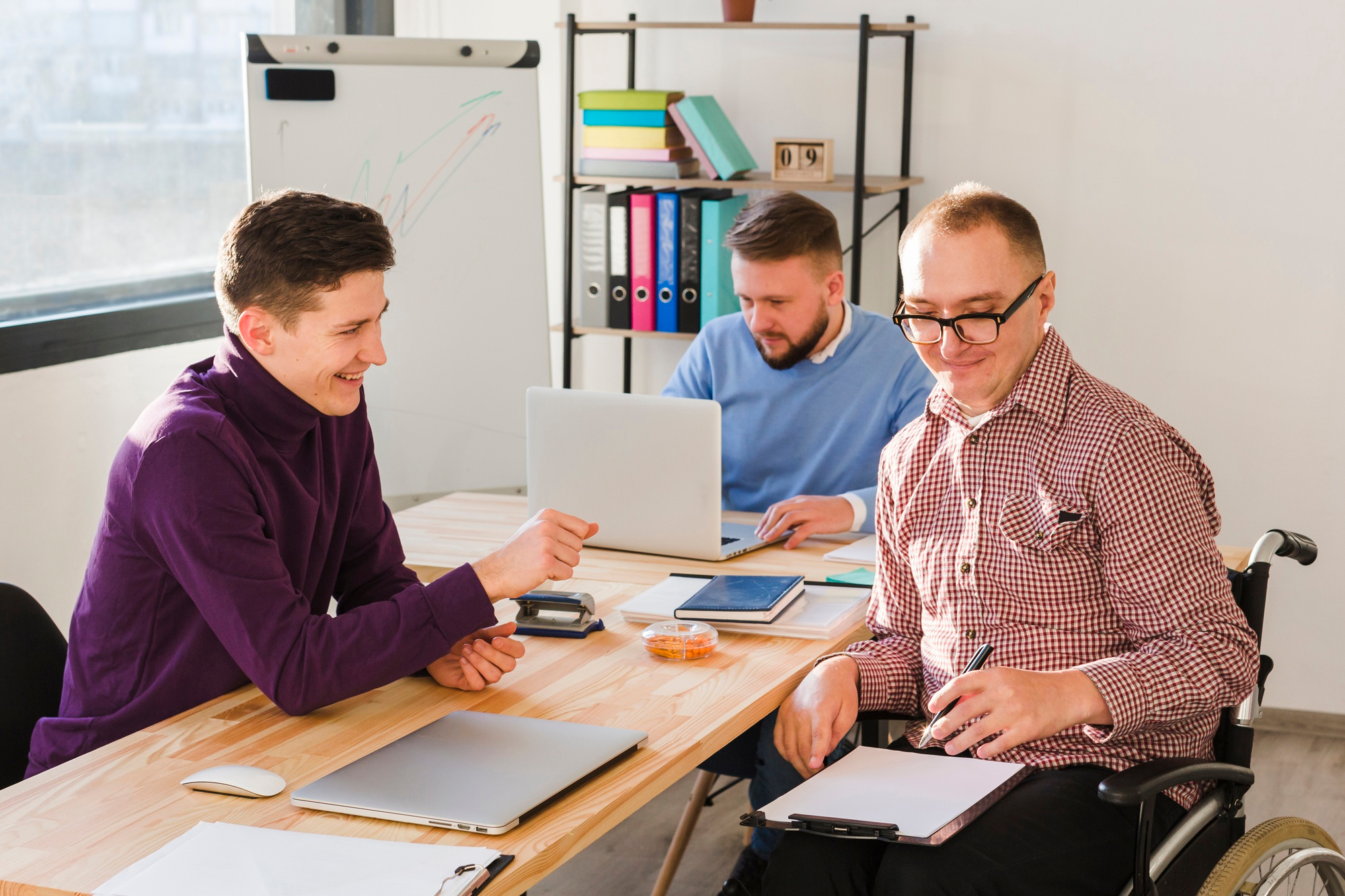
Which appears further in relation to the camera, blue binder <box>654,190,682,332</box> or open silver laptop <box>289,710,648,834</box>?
blue binder <box>654,190,682,332</box>

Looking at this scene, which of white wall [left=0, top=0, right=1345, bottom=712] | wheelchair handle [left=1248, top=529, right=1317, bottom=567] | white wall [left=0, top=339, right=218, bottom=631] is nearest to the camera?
wheelchair handle [left=1248, top=529, right=1317, bottom=567]

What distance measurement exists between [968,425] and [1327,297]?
2025 mm

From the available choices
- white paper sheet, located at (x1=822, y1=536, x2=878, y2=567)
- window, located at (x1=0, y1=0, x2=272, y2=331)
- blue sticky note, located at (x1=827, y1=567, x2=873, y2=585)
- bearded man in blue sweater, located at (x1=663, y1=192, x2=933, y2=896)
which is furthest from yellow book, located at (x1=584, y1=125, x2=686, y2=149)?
blue sticky note, located at (x1=827, y1=567, x2=873, y2=585)

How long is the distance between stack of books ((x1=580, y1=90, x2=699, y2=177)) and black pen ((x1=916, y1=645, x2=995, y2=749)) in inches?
84.2

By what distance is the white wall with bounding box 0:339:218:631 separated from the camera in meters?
2.80

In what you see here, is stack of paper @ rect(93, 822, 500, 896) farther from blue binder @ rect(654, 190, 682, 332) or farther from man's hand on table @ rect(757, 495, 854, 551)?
blue binder @ rect(654, 190, 682, 332)

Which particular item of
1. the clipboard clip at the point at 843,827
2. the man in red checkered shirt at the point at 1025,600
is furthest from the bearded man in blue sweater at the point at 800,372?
the clipboard clip at the point at 843,827

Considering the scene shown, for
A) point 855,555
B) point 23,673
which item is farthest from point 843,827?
point 23,673

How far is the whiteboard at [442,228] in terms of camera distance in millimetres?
3092

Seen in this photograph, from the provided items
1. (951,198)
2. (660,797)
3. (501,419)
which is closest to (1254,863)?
(951,198)

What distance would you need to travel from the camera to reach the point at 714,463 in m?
2.13

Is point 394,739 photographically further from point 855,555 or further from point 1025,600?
→ point 855,555

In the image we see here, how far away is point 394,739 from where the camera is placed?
148 cm

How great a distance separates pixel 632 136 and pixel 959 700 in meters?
2.32
